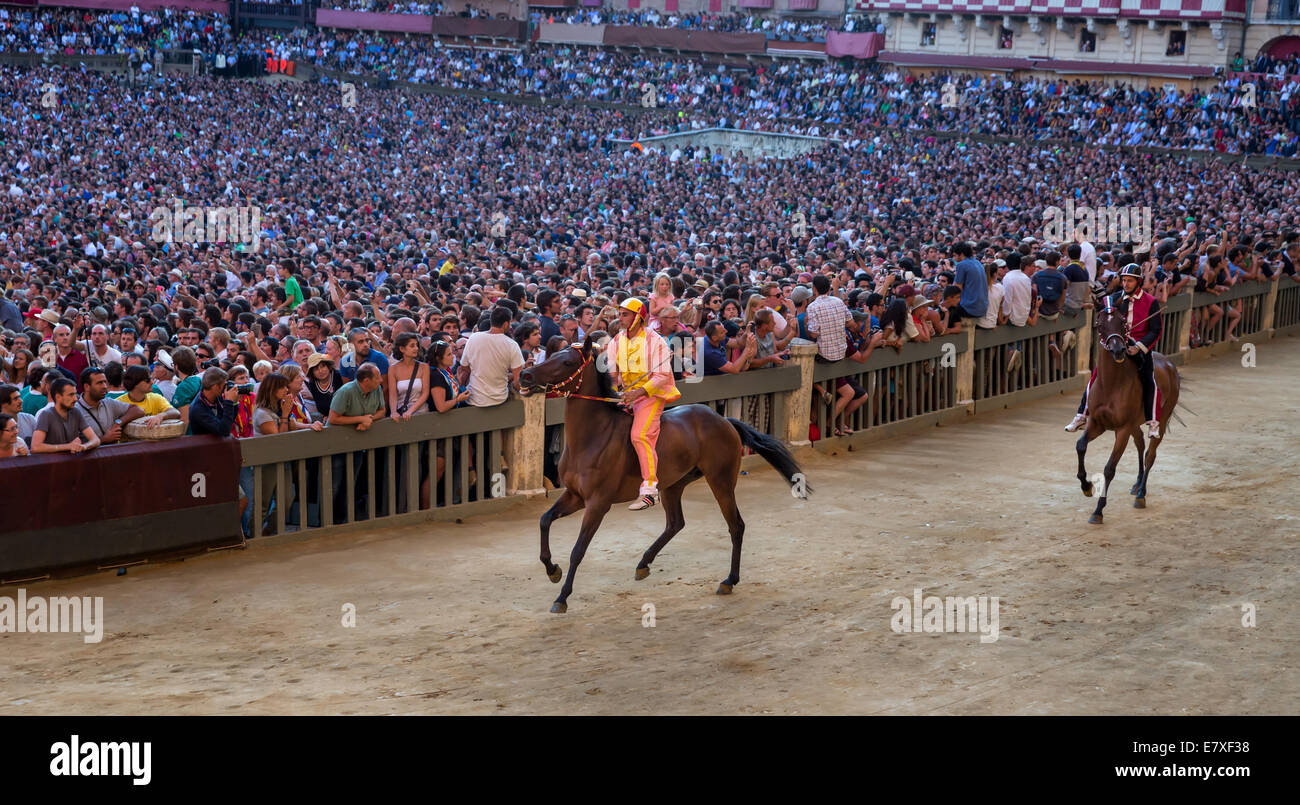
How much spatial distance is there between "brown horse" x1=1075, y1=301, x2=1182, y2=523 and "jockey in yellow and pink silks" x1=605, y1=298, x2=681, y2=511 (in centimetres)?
457

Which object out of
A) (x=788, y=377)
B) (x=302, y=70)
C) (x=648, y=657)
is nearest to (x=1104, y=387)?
(x=788, y=377)

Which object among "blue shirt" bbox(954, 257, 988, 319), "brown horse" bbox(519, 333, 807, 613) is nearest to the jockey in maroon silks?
"blue shirt" bbox(954, 257, 988, 319)

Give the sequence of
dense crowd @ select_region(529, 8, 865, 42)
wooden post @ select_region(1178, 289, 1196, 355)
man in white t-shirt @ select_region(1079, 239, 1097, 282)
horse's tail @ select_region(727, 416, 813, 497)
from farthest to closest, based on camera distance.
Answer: dense crowd @ select_region(529, 8, 865, 42) < wooden post @ select_region(1178, 289, 1196, 355) < man in white t-shirt @ select_region(1079, 239, 1097, 282) < horse's tail @ select_region(727, 416, 813, 497)

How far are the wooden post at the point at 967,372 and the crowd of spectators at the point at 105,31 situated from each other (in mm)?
50888

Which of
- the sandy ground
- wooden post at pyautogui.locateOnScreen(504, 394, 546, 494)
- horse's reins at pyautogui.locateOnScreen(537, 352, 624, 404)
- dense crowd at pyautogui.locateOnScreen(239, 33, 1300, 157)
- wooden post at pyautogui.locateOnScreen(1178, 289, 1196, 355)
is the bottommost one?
the sandy ground

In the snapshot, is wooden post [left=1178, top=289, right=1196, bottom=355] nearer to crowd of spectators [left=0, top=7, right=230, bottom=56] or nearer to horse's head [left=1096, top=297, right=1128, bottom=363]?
horse's head [left=1096, top=297, right=1128, bottom=363]

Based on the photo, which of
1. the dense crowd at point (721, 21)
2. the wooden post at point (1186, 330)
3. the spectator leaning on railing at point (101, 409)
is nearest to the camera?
the spectator leaning on railing at point (101, 409)

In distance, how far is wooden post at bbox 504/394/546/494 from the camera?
12.6 metres

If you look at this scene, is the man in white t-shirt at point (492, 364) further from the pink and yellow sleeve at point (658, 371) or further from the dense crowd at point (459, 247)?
the pink and yellow sleeve at point (658, 371)

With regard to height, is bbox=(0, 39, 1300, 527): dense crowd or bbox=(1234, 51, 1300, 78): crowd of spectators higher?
bbox=(1234, 51, 1300, 78): crowd of spectators

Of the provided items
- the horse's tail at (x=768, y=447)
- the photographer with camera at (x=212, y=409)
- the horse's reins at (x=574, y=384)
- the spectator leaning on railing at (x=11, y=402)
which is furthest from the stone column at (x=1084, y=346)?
the spectator leaning on railing at (x=11, y=402)

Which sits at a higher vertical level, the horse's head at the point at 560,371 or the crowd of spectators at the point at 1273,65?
the crowd of spectators at the point at 1273,65

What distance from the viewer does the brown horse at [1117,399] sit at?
12.3 m

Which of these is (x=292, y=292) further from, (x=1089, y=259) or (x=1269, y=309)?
(x=1269, y=309)
